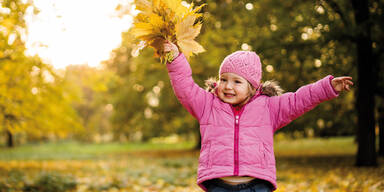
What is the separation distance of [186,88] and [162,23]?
464 millimetres

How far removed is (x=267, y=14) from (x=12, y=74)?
23.1ft

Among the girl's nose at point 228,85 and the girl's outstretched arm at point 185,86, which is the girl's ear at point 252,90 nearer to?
the girl's nose at point 228,85

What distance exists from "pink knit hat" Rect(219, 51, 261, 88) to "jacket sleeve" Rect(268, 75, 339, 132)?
21 centimetres

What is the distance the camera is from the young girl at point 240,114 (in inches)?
97.2

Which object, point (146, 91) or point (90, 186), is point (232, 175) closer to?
point (90, 186)

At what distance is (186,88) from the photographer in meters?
2.52

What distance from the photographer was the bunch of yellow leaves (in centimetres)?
244

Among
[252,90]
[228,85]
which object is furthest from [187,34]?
[252,90]

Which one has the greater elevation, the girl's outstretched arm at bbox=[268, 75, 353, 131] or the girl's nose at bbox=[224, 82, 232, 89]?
the girl's nose at bbox=[224, 82, 232, 89]

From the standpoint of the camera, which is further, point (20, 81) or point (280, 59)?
point (280, 59)

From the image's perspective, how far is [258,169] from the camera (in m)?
2.47

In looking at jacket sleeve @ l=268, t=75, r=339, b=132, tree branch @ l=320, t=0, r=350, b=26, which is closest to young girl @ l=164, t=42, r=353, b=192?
jacket sleeve @ l=268, t=75, r=339, b=132

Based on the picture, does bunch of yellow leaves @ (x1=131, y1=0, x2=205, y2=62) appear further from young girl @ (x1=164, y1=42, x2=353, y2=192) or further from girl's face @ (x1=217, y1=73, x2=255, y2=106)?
girl's face @ (x1=217, y1=73, x2=255, y2=106)

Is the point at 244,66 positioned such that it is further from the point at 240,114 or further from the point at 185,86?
the point at 185,86
